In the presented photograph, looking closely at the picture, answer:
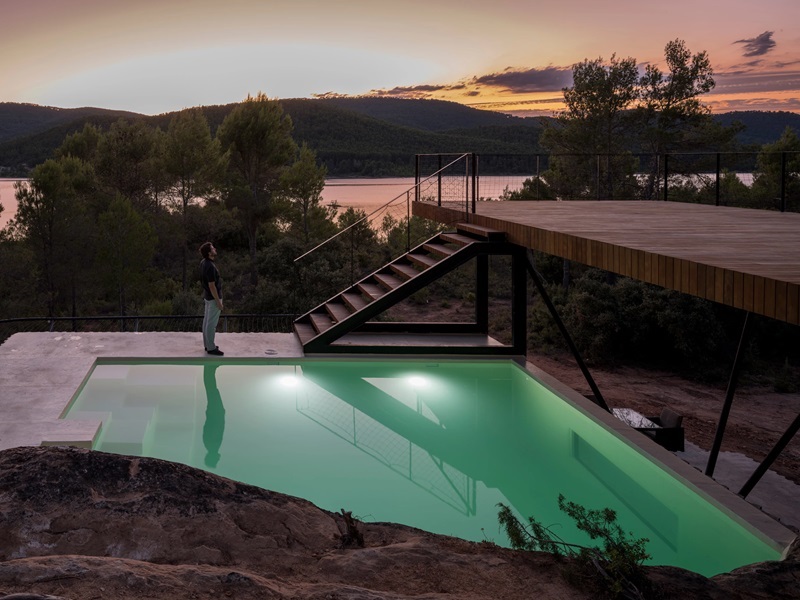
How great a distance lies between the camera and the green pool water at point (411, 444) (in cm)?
671

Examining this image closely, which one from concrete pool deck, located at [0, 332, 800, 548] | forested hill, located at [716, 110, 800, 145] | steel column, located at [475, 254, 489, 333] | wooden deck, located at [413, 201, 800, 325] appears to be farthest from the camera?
forested hill, located at [716, 110, 800, 145]

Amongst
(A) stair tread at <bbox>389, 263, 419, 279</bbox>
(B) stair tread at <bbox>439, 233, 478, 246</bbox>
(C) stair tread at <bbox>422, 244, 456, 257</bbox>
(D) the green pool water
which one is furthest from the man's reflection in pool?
(B) stair tread at <bbox>439, 233, 478, 246</bbox>

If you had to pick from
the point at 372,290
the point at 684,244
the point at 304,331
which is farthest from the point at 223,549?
the point at 304,331

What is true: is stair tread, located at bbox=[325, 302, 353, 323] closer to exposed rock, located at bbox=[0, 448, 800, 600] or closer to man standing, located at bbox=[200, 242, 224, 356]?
man standing, located at bbox=[200, 242, 224, 356]

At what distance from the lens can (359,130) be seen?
54.6 metres

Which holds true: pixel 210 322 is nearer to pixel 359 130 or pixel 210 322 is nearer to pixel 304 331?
pixel 304 331

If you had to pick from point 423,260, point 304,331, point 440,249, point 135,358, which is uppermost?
point 440,249

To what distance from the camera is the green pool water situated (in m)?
6.71

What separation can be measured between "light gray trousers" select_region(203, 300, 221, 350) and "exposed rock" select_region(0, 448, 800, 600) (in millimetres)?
7711

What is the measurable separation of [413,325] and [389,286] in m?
1.10

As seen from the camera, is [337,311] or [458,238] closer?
[458,238]

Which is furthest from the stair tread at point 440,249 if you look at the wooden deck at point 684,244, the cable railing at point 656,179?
the cable railing at point 656,179

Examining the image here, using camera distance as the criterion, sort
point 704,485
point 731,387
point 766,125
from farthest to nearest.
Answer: point 766,125 → point 731,387 → point 704,485

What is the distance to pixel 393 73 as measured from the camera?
36625 mm
